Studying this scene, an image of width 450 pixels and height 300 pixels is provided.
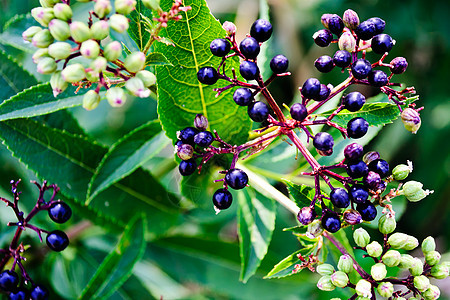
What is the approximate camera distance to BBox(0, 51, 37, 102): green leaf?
6.97 feet

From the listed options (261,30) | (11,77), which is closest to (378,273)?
(261,30)

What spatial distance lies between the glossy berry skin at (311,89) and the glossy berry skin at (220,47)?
11.3 inches

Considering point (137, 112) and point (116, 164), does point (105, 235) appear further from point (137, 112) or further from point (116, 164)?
point (137, 112)

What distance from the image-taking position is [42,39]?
4.97ft

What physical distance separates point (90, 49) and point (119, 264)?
1.11 meters

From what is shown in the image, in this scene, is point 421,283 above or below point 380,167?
below

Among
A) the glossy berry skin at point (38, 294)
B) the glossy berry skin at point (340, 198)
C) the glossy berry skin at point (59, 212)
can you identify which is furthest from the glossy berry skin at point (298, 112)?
the glossy berry skin at point (38, 294)

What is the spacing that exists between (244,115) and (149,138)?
0.49m

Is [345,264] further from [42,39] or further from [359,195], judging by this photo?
[42,39]

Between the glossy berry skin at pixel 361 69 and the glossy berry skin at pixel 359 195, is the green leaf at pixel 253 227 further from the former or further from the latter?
the glossy berry skin at pixel 361 69

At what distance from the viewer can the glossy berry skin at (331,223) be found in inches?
61.7

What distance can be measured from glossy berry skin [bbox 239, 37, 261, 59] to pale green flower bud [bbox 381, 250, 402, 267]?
31.7 inches

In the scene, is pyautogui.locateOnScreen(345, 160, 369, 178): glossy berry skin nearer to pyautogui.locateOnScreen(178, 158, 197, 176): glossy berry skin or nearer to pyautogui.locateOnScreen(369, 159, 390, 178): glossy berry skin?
pyautogui.locateOnScreen(369, 159, 390, 178): glossy berry skin

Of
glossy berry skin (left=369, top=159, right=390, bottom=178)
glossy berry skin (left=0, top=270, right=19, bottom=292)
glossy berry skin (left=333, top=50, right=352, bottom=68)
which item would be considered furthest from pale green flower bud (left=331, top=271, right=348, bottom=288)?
glossy berry skin (left=0, top=270, right=19, bottom=292)
